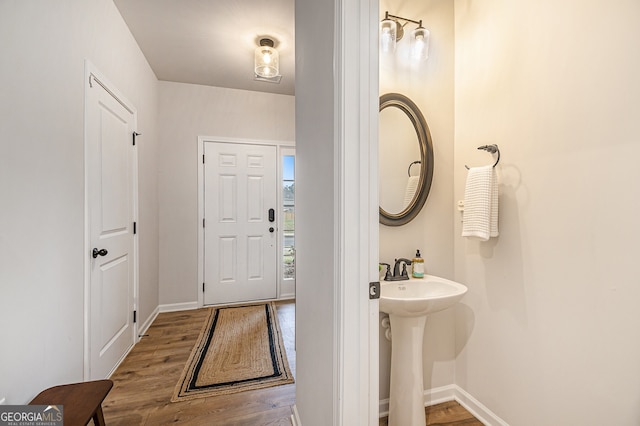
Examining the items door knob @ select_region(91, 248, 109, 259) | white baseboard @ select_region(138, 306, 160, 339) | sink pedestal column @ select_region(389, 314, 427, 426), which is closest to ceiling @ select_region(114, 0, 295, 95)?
door knob @ select_region(91, 248, 109, 259)

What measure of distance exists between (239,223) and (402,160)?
2.53m

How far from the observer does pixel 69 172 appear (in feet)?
5.05

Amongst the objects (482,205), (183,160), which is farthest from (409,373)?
(183,160)

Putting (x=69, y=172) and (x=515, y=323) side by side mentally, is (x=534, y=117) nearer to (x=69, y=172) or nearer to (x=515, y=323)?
(x=515, y=323)

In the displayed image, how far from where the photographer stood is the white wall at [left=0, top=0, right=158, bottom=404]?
1137 mm

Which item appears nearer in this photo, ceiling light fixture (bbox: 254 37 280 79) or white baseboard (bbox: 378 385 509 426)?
white baseboard (bbox: 378 385 509 426)

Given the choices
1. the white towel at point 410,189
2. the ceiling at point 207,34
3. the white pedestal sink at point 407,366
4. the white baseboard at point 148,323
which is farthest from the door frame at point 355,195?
the white baseboard at point 148,323

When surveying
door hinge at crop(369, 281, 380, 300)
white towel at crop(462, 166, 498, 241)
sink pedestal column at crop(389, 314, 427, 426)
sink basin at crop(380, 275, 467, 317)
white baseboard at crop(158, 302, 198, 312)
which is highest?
white towel at crop(462, 166, 498, 241)

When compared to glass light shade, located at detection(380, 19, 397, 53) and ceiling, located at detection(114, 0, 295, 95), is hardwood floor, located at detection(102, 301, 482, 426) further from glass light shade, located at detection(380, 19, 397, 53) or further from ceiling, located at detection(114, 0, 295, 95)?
ceiling, located at detection(114, 0, 295, 95)

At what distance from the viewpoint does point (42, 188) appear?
1.33 meters

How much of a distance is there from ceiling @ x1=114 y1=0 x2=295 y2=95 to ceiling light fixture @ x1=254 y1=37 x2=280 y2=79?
0.07 meters

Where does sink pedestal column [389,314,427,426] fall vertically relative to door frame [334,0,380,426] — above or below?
below

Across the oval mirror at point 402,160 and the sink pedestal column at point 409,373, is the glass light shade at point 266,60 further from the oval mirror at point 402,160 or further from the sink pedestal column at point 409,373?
the sink pedestal column at point 409,373

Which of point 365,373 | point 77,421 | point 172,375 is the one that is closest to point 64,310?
point 77,421
